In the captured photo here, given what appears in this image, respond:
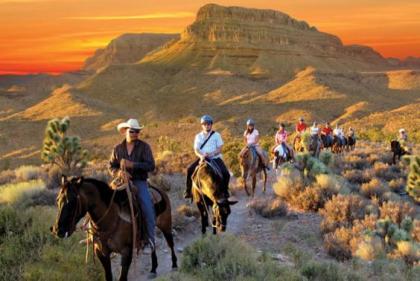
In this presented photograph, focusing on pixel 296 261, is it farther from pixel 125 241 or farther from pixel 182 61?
A: pixel 182 61

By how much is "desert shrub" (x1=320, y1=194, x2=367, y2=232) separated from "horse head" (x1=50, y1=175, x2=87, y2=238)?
898 centimetres

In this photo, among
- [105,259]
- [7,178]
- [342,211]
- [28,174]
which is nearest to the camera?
[105,259]

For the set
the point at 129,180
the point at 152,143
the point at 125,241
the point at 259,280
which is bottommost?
the point at 152,143

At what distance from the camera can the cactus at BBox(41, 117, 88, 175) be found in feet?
87.3

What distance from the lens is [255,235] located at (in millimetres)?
14938

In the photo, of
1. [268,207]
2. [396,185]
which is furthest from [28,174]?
[396,185]

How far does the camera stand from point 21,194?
→ 16312mm

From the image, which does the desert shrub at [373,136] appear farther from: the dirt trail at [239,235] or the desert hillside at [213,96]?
the dirt trail at [239,235]

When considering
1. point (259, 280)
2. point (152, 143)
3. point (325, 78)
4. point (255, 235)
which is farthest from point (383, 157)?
point (325, 78)

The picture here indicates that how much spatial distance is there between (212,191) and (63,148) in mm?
15887

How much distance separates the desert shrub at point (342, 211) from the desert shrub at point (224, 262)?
5626mm

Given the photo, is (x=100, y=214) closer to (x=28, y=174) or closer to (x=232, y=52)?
(x=28, y=174)

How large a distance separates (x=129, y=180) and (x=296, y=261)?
4286 millimetres

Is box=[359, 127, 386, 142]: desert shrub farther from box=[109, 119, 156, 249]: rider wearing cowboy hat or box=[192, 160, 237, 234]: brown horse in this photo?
box=[109, 119, 156, 249]: rider wearing cowboy hat
